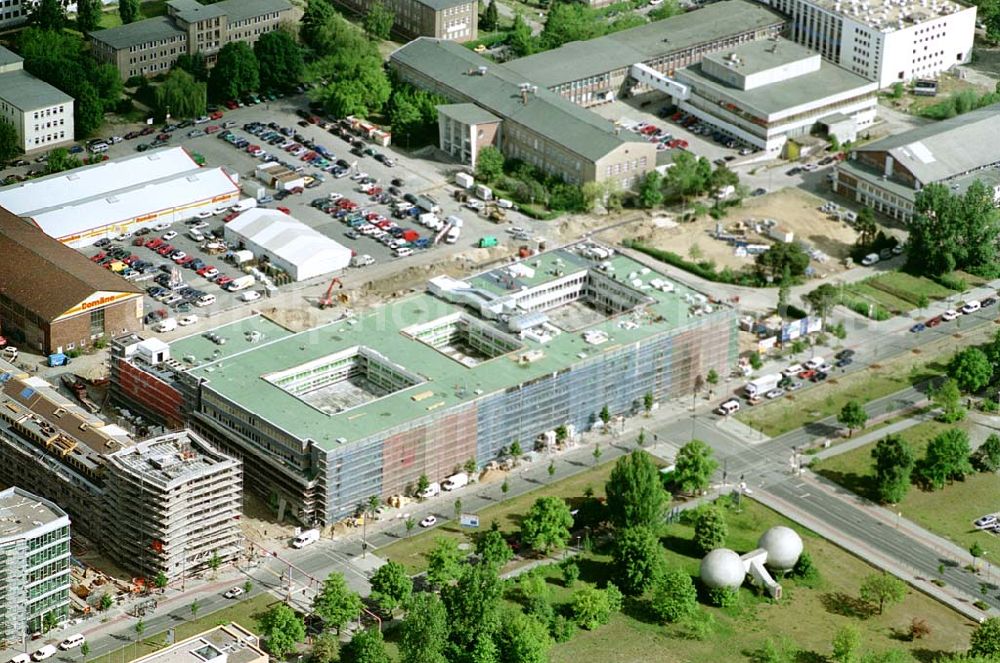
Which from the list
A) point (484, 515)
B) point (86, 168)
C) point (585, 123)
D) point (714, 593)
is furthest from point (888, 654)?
point (86, 168)

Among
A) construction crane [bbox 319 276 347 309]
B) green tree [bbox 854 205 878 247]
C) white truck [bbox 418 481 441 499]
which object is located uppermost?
green tree [bbox 854 205 878 247]

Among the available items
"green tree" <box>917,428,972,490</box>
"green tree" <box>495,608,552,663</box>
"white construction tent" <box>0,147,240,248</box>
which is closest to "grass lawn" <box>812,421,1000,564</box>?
"green tree" <box>917,428,972,490</box>

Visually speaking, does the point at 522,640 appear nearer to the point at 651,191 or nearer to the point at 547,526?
the point at 547,526

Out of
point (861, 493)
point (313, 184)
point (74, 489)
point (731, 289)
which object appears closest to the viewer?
point (74, 489)

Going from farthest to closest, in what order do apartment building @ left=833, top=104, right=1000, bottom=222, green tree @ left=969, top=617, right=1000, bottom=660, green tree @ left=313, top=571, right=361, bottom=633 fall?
apartment building @ left=833, top=104, right=1000, bottom=222
green tree @ left=969, top=617, right=1000, bottom=660
green tree @ left=313, top=571, right=361, bottom=633

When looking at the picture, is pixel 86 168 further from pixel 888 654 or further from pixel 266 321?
pixel 888 654

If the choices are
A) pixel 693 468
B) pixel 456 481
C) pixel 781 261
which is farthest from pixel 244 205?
A: pixel 693 468

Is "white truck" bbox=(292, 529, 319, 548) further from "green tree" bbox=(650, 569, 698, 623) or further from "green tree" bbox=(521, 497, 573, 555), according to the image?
"green tree" bbox=(650, 569, 698, 623)
